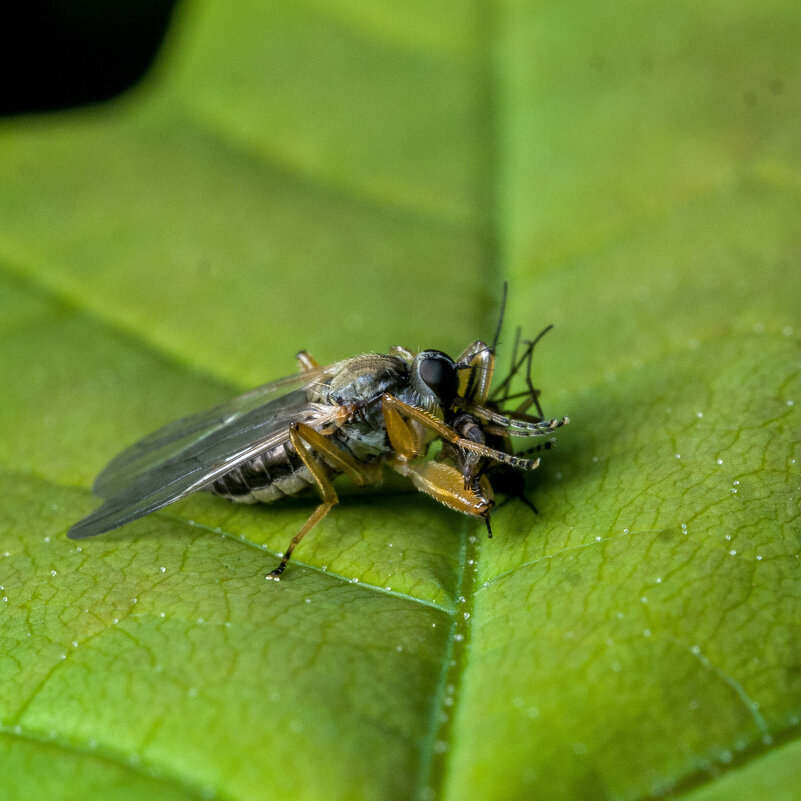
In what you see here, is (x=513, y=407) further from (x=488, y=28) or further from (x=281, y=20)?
(x=281, y=20)

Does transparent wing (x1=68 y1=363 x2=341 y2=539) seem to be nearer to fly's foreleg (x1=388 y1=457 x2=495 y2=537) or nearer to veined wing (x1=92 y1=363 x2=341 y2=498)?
veined wing (x1=92 y1=363 x2=341 y2=498)

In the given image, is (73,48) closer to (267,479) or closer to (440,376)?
(267,479)

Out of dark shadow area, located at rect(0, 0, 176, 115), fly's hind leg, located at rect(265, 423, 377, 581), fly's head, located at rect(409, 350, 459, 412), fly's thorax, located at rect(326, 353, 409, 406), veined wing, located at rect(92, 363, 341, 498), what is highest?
fly's head, located at rect(409, 350, 459, 412)

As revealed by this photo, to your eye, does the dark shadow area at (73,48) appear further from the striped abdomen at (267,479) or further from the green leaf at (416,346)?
the striped abdomen at (267,479)

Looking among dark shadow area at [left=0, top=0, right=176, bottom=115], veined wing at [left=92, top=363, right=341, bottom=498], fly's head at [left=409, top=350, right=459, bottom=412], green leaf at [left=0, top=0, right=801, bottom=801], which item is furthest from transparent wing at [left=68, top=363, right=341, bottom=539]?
dark shadow area at [left=0, top=0, right=176, bottom=115]

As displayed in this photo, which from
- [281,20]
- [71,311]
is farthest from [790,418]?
[281,20]

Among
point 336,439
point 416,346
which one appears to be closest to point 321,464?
point 336,439
